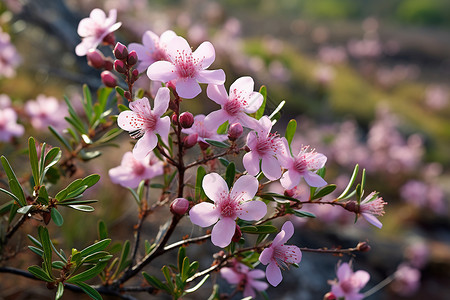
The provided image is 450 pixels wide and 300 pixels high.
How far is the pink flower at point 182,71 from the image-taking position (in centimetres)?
73

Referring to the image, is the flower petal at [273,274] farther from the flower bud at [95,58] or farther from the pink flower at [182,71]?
the flower bud at [95,58]

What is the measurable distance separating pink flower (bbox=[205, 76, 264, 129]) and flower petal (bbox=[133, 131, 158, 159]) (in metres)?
0.10

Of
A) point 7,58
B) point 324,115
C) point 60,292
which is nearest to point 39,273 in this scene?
point 60,292

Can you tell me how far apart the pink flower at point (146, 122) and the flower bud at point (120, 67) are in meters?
0.09

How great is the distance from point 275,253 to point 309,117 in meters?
5.95

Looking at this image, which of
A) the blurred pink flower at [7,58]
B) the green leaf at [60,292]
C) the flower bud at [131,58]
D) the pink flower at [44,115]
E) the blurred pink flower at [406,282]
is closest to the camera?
the green leaf at [60,292]

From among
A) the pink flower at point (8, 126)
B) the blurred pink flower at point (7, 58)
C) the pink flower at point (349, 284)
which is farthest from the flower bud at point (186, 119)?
the blurred pink flower at point (7, 58)

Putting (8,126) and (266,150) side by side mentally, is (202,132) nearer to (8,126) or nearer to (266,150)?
(266,150)

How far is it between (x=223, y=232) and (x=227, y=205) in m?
0.05

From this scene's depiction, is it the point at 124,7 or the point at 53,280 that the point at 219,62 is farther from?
the point at 53,280

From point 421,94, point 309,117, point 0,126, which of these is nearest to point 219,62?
point 309,117

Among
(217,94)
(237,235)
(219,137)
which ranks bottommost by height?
(237,235)

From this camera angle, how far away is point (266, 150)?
0.74m

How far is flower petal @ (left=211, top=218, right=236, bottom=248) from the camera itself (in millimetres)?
694
